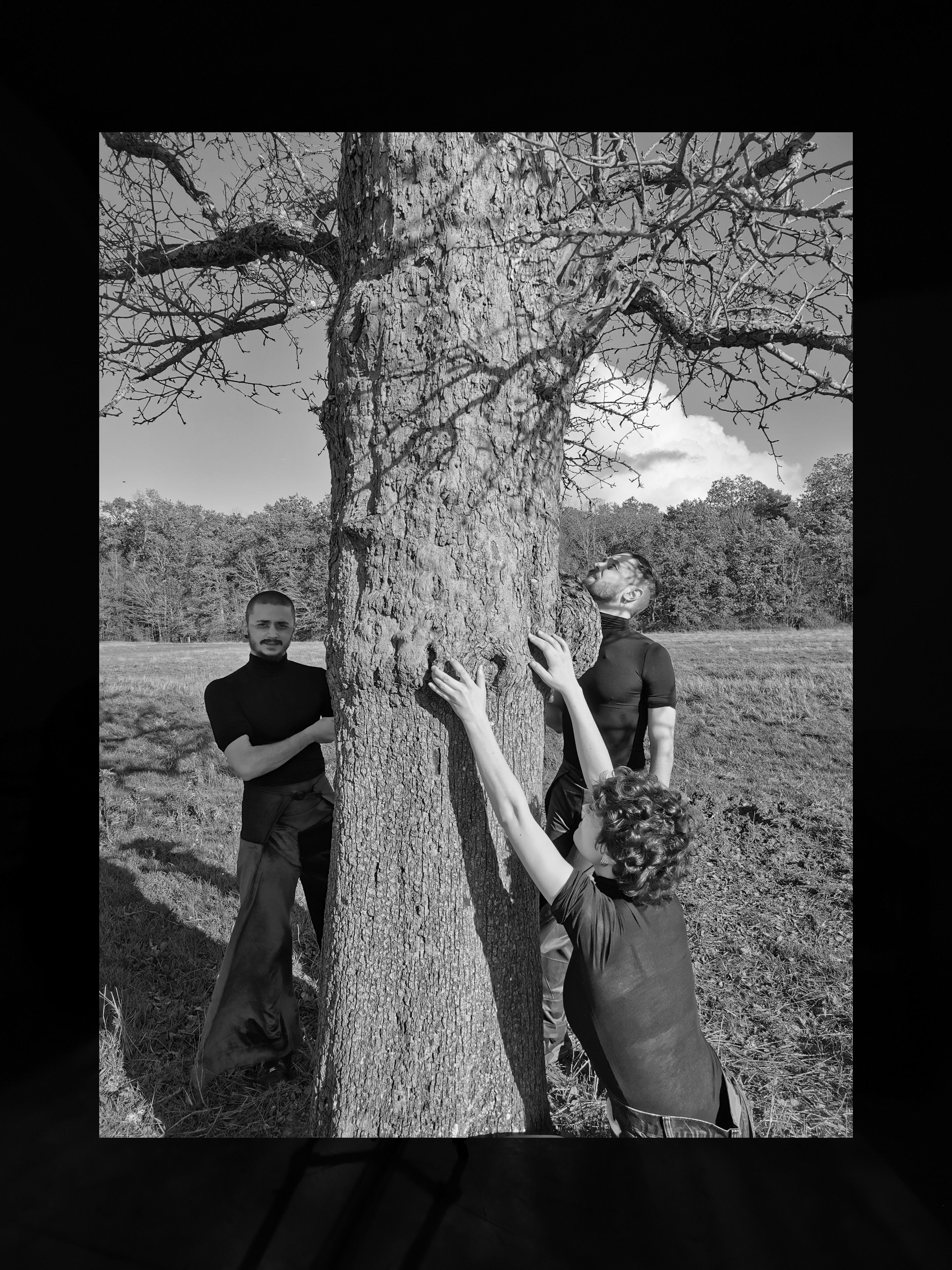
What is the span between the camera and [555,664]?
1807 mm

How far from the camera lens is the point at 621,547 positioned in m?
2.42

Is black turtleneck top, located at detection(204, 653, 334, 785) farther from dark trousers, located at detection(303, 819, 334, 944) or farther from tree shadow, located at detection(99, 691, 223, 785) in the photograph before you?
tree shadow, located at detection(99, 691, 223, 785)

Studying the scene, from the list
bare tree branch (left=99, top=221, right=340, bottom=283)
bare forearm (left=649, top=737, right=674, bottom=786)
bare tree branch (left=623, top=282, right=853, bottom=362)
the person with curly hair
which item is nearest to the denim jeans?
the person with curly hair

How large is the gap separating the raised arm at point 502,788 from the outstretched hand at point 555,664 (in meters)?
0.19

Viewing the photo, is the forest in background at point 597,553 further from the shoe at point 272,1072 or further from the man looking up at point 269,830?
Answer: the shoe at point 272,1072

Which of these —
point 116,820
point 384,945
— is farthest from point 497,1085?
point 116,820

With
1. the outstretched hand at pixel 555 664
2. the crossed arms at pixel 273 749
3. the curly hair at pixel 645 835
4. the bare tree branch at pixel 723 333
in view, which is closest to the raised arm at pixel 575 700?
the outstretched hand at pixel 555 664

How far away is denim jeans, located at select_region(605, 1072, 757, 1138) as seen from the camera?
1.76 m

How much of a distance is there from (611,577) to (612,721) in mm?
480

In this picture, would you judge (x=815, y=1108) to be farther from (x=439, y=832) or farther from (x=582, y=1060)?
(x=439, y=832)

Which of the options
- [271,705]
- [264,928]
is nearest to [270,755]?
[271,705]

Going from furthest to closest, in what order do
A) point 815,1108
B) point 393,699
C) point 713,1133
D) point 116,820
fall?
point 116,820
point 815,1108
point 713,1133
point 393,699

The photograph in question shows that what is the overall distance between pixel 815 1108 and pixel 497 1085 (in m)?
1.13

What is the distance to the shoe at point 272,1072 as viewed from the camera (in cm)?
216
